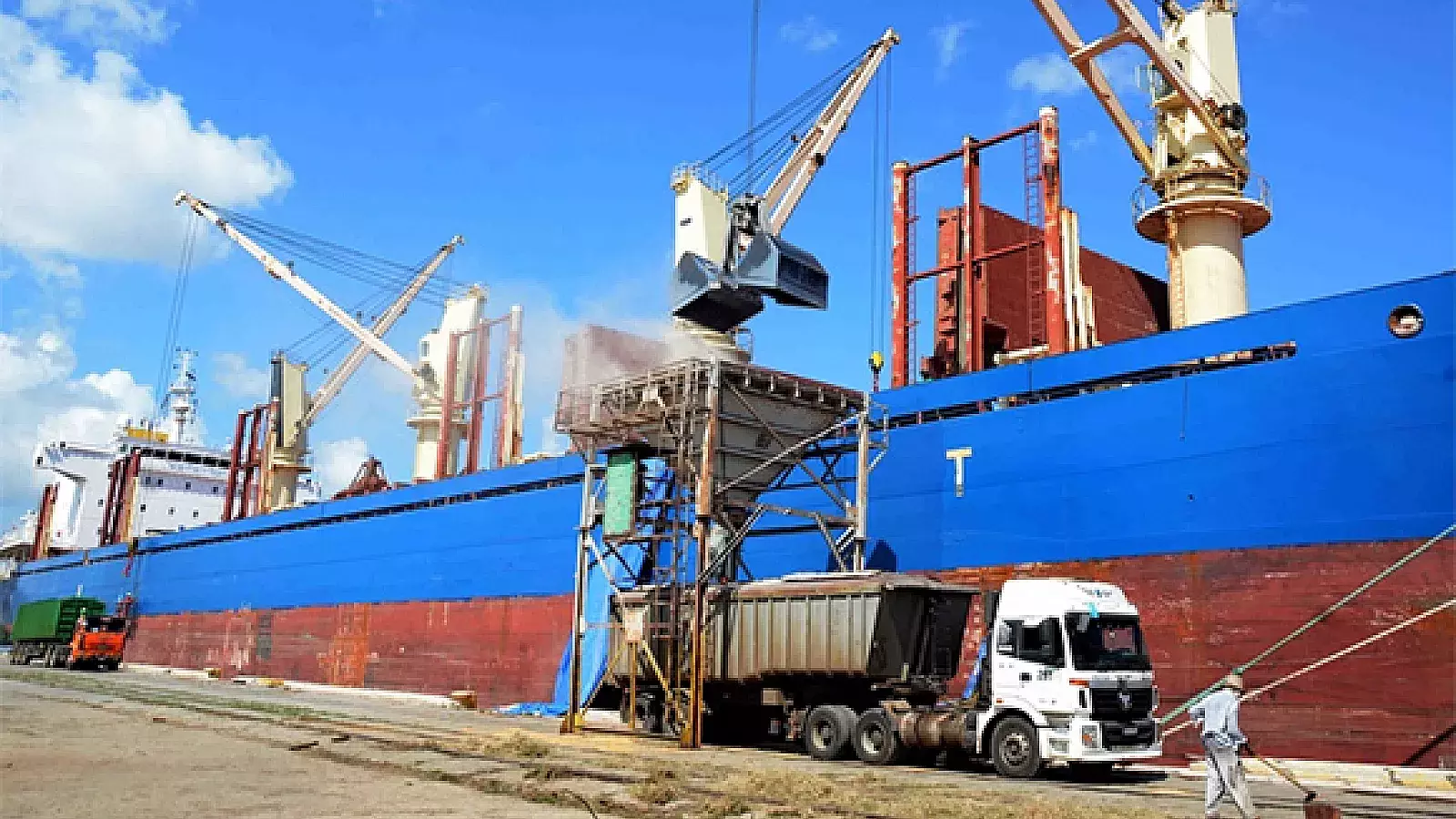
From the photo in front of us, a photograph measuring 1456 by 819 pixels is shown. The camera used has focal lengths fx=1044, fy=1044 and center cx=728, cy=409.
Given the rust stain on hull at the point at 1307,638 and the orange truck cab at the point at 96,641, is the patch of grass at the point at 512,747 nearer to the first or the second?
the rust stain on hull at the point at 1307,638

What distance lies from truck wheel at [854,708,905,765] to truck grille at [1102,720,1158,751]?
3451 millimetres

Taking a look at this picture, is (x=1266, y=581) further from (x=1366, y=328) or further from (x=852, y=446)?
(x=852, y=446)

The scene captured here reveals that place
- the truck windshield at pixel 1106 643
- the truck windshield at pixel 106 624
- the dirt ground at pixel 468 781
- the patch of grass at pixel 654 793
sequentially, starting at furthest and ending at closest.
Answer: the truck windshield at pixel 106 624 → the truck windshield at pixel 1106 643 → the patch of grass at pixel 654 793 → the dirt ground at pixel 468 781

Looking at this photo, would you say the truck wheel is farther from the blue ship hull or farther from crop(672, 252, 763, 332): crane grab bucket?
crop(672, 252, 763, 332): crane grab bucket

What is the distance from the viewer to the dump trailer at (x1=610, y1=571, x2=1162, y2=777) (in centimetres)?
1558

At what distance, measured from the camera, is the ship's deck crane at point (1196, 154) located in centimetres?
2548

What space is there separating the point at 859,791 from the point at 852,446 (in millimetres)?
14351

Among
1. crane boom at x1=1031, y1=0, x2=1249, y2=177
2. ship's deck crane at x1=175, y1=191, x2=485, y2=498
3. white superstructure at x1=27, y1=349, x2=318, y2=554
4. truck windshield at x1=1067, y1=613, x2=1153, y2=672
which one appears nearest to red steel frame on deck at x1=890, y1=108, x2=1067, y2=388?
crane boom at x1=1031, y1=0, x2=1249, y2=177

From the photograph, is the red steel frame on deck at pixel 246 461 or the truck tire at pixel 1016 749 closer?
the truck tire at pixel 1016 749

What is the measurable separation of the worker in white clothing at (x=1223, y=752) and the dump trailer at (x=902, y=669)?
3.79 m

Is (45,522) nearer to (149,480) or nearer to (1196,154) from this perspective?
(149,480)

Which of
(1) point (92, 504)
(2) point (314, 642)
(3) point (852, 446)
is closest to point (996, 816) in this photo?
(3) point (852, 446)

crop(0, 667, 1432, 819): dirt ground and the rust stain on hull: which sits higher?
the rust stain on hull

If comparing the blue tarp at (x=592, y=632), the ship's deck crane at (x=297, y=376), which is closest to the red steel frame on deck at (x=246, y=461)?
the ship's deck crane at (x=297, y=376)
